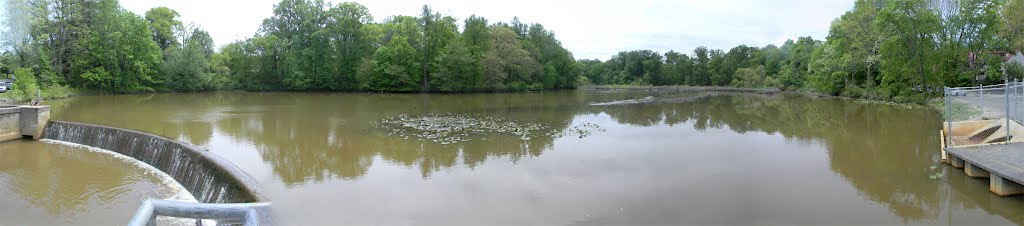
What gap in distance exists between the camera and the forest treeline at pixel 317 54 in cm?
5000

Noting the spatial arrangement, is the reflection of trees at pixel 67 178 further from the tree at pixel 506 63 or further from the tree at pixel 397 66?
the tree at pixel 506 63

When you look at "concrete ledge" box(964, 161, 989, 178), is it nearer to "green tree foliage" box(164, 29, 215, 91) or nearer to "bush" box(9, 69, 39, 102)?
"bush" box(9, 69, 39, 102)

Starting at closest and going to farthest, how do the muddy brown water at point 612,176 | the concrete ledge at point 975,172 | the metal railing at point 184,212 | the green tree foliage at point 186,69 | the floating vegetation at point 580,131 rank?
the metal railing at point 184,212
the muddy brown water at point 612,176
the concrete ledge at point 975,172
the floating vegetation at point 580,131
the green tree foliage at point 186,69

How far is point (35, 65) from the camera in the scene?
132 ft

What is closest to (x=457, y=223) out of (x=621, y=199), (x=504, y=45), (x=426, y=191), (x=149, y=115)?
(x=426, y=191)

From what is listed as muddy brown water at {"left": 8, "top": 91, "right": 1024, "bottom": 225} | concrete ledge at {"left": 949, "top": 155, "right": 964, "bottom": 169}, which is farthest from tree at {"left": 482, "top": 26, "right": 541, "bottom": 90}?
concrete ledge at {"left": 949, "top": 155, "right": 964, "bottom": 169}

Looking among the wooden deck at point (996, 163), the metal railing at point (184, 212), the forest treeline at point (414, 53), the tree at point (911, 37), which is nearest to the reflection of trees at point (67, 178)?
the metal railing at point (184, 212)

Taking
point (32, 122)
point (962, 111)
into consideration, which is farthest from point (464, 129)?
point (962, 111)

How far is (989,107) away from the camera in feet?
60.2

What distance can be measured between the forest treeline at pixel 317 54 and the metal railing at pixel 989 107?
144 ft

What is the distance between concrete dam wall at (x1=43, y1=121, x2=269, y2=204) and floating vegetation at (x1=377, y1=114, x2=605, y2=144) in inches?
262

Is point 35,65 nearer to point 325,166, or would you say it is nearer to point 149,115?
point 149,115

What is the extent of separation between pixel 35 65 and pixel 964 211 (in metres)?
52.5

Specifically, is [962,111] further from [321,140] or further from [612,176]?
[321,140]
